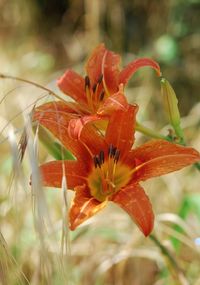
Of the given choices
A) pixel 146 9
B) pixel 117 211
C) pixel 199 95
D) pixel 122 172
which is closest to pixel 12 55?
pixel 146 9

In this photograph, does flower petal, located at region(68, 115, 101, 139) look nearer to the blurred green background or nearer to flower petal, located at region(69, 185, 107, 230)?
flower petal, located at region(69, 185, 107, 230)

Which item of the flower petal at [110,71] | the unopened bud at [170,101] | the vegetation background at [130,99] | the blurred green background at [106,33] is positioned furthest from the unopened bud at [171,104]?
the blurred green background at [106,33]

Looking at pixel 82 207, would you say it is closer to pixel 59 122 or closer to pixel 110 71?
pixel 59 122

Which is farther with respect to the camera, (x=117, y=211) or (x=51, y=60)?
(x=51, y=60)

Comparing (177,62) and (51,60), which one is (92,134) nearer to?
(177,62)

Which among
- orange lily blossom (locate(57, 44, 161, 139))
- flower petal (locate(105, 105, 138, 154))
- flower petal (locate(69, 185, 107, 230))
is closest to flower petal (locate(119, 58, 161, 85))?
orange lily blossom (locate(57, 44, 161, 139))

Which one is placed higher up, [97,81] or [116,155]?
[97,81]

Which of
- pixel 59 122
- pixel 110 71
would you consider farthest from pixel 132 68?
pixel 59 122
